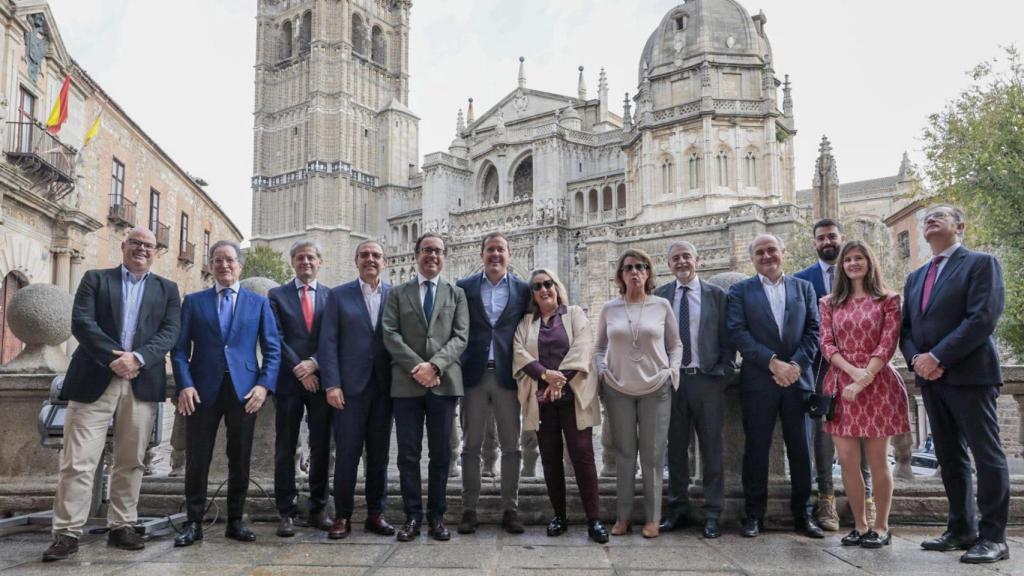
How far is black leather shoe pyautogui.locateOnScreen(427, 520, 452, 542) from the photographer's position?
4.33 metres

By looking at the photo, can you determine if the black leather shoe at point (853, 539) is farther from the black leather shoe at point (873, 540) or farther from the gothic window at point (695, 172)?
the gothic window at point (695, 172)

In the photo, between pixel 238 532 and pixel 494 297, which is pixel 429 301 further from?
pixel 238 532

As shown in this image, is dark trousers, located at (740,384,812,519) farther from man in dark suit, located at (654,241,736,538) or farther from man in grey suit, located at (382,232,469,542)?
man in grey suit, located at (382,232,469,542)

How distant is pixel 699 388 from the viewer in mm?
4707

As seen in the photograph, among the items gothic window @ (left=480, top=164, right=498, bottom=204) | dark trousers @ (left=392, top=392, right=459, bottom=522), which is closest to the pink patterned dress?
dark trousers @ (left=392, top=392, right=459, bottom=522)

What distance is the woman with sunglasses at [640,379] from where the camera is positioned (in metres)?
4.55

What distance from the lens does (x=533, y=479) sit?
5168mm

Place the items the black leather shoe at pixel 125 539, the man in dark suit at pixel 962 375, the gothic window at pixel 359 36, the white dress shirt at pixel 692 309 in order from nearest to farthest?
1. the man in dark suit at pixel 962 375
2. the black leather shoe at pixel 125 539
3. the white dress shirt at pixel 692 309
4. the gothic window at pixel 359 36

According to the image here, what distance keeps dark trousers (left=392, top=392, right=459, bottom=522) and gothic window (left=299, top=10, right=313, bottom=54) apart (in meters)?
60.1

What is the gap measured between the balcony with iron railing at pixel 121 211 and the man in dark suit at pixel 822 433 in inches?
763

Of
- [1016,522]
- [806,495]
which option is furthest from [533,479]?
[1016,522]

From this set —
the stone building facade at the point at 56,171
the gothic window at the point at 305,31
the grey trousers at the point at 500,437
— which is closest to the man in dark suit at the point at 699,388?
the grey trousers at the point at 500,437

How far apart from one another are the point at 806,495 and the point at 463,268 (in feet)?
124

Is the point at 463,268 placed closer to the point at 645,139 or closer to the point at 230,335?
the point at 645,139
